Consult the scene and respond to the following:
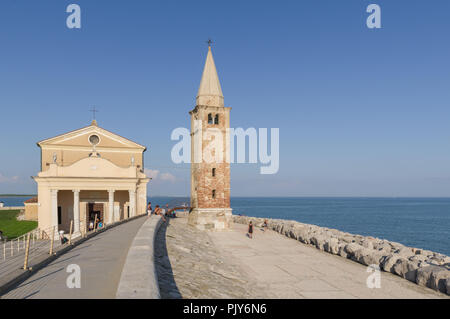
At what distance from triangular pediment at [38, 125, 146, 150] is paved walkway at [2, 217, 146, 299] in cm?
2161

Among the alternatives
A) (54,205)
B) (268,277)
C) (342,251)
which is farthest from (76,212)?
(342,251)

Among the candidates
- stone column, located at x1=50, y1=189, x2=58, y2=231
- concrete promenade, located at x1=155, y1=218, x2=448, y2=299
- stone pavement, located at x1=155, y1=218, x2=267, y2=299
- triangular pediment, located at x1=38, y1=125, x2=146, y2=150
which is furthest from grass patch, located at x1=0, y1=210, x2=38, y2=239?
stone pavement, located at x1=155, y1=218, x2=267, y2=299

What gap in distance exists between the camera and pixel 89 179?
29.6 meters

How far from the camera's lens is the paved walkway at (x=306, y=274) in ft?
44.1

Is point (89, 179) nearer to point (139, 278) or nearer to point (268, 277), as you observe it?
point (268, 277)

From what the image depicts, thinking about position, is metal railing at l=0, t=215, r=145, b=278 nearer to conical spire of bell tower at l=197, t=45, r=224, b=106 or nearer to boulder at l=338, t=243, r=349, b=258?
boulder at l=338, t=243, r=349, b=258

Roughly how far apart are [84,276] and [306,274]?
1077cm

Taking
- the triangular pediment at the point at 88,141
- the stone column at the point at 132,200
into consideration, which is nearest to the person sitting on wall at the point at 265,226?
the stone column at the point at 132,200

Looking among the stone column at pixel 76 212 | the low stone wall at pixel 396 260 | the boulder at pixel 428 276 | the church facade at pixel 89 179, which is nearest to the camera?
the boulder at pixel 428 276

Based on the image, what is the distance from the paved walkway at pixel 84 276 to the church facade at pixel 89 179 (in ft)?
56.2

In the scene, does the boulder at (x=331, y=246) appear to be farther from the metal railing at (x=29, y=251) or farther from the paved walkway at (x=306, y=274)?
the metal railing at (x=29, y=251)

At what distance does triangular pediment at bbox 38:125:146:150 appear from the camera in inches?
1275
